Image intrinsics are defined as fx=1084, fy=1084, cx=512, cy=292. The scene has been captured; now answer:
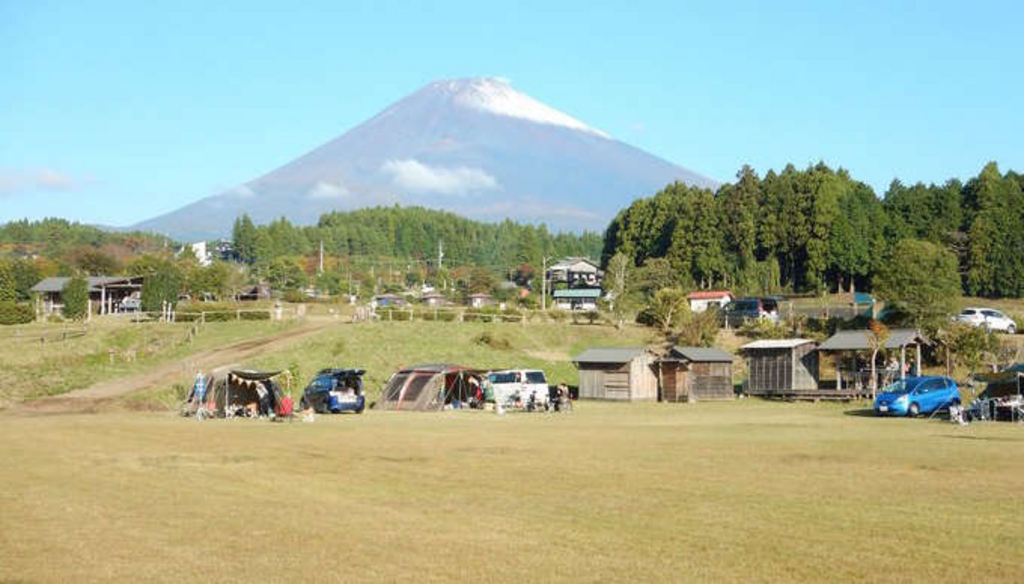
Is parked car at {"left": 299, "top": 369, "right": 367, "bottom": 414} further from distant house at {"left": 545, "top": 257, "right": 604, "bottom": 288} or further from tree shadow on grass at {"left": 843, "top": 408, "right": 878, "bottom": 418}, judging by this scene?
distant house at {"left": 545, "top": 257, "right": 604, "bottom": 288}

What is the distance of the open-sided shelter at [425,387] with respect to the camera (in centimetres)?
3647

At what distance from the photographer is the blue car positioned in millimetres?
32062

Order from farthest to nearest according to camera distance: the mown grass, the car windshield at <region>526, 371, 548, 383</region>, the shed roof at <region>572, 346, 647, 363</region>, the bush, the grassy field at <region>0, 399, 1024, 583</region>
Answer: the bush, the shed roof at <region>572, 346, 647, 363</region>, the mown grass, the car windshield at <region>526, 371, 548, 383</region>, the grassy field at <region>0, 399, 1024, 583</region>

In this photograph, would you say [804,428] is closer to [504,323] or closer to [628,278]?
[504,323]

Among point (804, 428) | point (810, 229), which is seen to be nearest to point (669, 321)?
point (810, 229)

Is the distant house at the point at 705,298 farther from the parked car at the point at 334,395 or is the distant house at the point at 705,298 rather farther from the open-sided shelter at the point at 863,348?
the parked car at the point at 334,395

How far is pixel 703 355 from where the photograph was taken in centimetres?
4316

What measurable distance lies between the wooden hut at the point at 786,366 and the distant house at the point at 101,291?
5192 centimetres

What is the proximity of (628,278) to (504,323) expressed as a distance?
23.1 metres

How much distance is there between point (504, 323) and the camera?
5931 centimetres

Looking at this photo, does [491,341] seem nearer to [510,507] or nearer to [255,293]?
[510,507]

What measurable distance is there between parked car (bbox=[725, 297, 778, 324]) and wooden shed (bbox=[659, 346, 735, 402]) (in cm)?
1672

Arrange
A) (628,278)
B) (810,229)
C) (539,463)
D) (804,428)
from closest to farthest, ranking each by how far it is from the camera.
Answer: (539,463), (804,428), (810,229), (628,278)

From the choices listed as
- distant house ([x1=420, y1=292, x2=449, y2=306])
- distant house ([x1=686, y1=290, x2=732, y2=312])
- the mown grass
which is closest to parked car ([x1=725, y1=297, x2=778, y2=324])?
distant house ([x1=686, y1=290, x2=732, y2=312])
